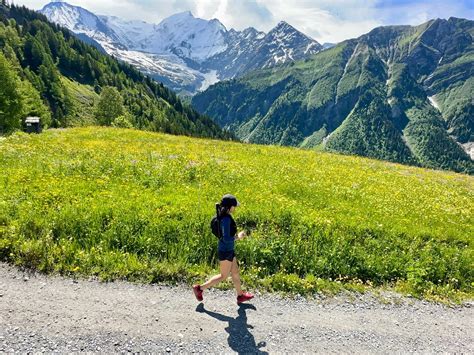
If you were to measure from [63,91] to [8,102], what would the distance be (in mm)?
89118

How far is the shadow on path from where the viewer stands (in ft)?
26.7

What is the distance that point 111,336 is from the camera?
7.95 m

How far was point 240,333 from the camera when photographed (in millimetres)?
8625

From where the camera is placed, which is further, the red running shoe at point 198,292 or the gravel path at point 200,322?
the red running shoe at point 198,292

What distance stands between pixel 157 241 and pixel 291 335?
542 centimetres

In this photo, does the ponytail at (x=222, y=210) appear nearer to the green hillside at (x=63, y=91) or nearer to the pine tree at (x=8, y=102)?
the pine tree at (x=8, y=102)

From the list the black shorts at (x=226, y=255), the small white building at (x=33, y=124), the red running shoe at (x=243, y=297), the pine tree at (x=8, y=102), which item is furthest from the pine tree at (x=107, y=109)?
the red running shoe at (x=243, y=297)

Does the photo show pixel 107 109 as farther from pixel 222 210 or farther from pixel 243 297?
pixel 243 297

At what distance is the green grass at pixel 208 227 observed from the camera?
11.1 metres

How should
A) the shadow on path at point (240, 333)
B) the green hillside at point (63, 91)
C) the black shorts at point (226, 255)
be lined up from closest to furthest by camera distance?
the shadow on path at point (240, 333) → the black shorts at point (226, 255) → the green hillside at point (63, 91)

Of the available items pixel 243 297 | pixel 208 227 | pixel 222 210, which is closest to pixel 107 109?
pixel 208 227

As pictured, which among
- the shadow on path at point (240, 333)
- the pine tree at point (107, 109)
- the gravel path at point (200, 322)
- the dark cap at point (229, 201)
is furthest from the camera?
the pine tree at point (107, 109)

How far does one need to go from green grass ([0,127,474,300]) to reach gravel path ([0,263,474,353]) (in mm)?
717

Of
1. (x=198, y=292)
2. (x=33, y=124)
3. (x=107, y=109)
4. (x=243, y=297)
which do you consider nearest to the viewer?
(x=198, y=292)
